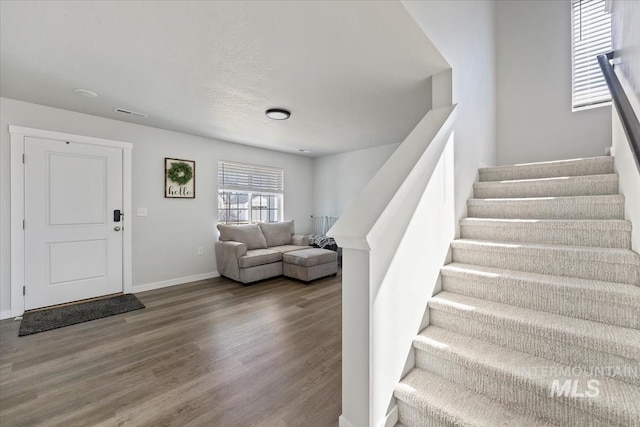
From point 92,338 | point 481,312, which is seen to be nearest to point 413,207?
point 481,312

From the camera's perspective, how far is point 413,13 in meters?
1.67

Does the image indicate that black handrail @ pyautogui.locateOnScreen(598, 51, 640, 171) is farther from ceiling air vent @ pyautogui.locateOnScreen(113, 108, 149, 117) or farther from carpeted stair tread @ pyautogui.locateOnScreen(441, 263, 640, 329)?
ceiling air vent @ pyautogui.locateOnScreen(113, 108, 149, 117)

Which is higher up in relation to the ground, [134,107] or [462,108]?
[134,107]

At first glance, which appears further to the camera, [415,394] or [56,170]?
[56,170]

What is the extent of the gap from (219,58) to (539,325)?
2673 mm

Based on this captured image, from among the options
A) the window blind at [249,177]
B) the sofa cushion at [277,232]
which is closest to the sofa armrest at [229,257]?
the sofa cushion at [277,232]

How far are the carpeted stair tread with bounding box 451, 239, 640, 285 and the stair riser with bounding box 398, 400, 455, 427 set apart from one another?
3.50 ft

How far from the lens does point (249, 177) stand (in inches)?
201

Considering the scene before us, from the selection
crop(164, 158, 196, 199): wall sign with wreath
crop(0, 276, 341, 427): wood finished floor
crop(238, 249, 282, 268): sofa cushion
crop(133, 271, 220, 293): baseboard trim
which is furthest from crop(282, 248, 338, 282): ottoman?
crop(164, 158, 196, 199): wall sign with wreath

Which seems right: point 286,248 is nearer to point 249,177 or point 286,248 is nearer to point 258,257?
point 258,257

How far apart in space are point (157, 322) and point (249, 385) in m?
1.52

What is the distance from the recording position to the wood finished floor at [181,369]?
1507 mm

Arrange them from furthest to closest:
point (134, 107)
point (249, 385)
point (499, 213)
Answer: point (134, 107)
point (499, 213)
point (249, 385)

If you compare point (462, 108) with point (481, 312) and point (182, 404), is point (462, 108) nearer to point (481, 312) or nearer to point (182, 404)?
point (481, 312)
